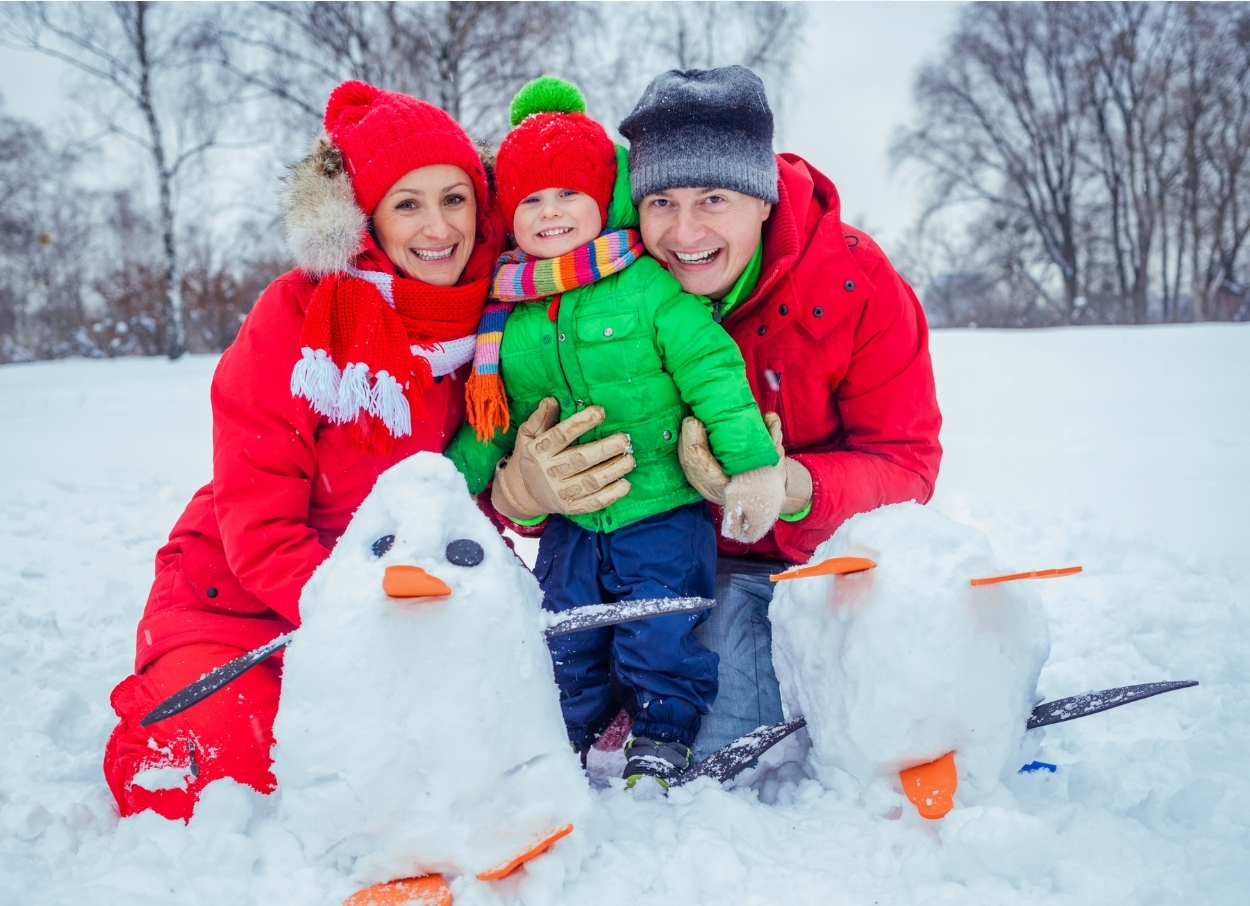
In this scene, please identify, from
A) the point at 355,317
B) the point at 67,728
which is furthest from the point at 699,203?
the point at 67,728

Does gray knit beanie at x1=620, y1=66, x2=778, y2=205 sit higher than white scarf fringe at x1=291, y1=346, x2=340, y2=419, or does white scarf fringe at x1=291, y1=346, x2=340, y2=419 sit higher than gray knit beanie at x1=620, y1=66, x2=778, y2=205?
gray knit beanie at x1=620, y1=66, x2=778, y2=205

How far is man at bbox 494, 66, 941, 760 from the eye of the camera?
1997mm

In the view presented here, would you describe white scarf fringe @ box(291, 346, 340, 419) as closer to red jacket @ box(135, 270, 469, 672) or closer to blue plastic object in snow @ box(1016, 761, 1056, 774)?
red jacket @ box(135, 270, 469, 672)

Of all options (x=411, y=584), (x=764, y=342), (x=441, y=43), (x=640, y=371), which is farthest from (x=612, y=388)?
(x=441, y=43)

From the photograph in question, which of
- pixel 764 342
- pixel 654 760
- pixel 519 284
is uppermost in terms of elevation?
pixel 519 284

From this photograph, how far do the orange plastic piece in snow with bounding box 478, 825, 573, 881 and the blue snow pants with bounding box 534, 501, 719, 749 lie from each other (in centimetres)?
69

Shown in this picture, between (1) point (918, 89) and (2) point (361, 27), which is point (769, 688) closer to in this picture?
(2) point (361, 27)

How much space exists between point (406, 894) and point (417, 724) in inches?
9.7

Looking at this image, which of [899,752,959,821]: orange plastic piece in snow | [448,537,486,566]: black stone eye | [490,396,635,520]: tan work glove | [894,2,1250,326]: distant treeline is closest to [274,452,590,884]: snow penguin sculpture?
[448,537,486,566]: black stone eye

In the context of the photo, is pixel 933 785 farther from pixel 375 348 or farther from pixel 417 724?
pixel 375 348

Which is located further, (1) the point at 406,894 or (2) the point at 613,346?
(2) the point at 613,346

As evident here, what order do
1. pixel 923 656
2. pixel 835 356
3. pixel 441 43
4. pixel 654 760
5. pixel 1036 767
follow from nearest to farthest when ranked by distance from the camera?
pixel 923 656 < pixel 1036 767 < pixel 654 760 < pixel 835 356 < pixel 441 43

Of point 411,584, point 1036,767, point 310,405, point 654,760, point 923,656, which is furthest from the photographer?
point 310,405

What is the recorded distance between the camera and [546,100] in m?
2.16
